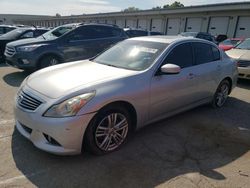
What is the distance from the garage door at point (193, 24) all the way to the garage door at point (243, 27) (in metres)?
4.44

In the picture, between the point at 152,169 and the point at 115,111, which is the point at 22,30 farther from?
the point at 152,169

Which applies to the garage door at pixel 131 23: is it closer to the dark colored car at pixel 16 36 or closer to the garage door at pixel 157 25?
the garage door at pixel 157 25

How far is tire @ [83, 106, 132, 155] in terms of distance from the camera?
3105 mm

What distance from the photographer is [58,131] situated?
2.85 metres

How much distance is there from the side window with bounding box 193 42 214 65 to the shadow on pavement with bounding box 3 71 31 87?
15.6ft

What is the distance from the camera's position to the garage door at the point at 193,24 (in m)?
25.6

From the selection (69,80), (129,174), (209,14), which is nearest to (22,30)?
(69,80)

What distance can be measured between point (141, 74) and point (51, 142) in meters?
1.58

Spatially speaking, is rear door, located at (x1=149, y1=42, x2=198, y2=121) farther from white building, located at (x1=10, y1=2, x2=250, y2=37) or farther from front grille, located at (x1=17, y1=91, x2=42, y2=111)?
white building, located at (x1=10, y1=2, x2=250, y2=37)

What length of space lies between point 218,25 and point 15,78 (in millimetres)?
21764

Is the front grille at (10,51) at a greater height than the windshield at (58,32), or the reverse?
the windshield at (58,32)

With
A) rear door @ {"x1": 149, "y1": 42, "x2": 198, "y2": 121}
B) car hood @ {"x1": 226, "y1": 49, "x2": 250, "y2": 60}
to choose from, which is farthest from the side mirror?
car hood @ {"x1": 226, "y1": 49, "x2": 250, "y2": 60}

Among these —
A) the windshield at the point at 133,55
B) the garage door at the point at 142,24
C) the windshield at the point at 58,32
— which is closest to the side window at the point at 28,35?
the windshield at the point at 58,32

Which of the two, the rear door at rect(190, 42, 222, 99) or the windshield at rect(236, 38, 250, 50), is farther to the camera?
the windshield at rect(236, 38, 250, 50)
